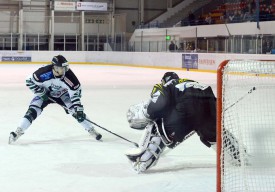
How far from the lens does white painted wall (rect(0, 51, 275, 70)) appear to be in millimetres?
20773

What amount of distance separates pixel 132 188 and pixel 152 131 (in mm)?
719

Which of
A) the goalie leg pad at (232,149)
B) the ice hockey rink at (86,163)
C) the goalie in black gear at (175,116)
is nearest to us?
the goalie leg pad at (232,149)

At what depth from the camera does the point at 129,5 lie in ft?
117

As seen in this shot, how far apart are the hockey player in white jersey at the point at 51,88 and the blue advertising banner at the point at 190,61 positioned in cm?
1566

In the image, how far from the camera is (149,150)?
16.3 feet

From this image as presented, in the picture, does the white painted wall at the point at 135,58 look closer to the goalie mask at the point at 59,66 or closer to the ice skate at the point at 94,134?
the ice skate at the point at 94,134

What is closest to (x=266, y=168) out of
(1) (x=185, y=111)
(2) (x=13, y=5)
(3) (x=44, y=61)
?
(1) (x=185, y=111)

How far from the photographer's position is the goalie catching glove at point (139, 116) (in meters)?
5.01

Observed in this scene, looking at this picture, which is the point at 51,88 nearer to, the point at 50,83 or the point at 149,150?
the point at 50,83

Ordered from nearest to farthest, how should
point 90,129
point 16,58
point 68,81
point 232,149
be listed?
point 232,149 → point 68,81 → point 90,129 → point 16,58

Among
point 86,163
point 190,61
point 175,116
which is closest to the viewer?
point 175,116

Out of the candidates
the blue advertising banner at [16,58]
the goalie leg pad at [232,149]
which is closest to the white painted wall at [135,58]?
the blue advertising banner at [16,58]

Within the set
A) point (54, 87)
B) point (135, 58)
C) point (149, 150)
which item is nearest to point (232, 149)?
point (149, 150)

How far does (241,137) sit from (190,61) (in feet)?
58.3
